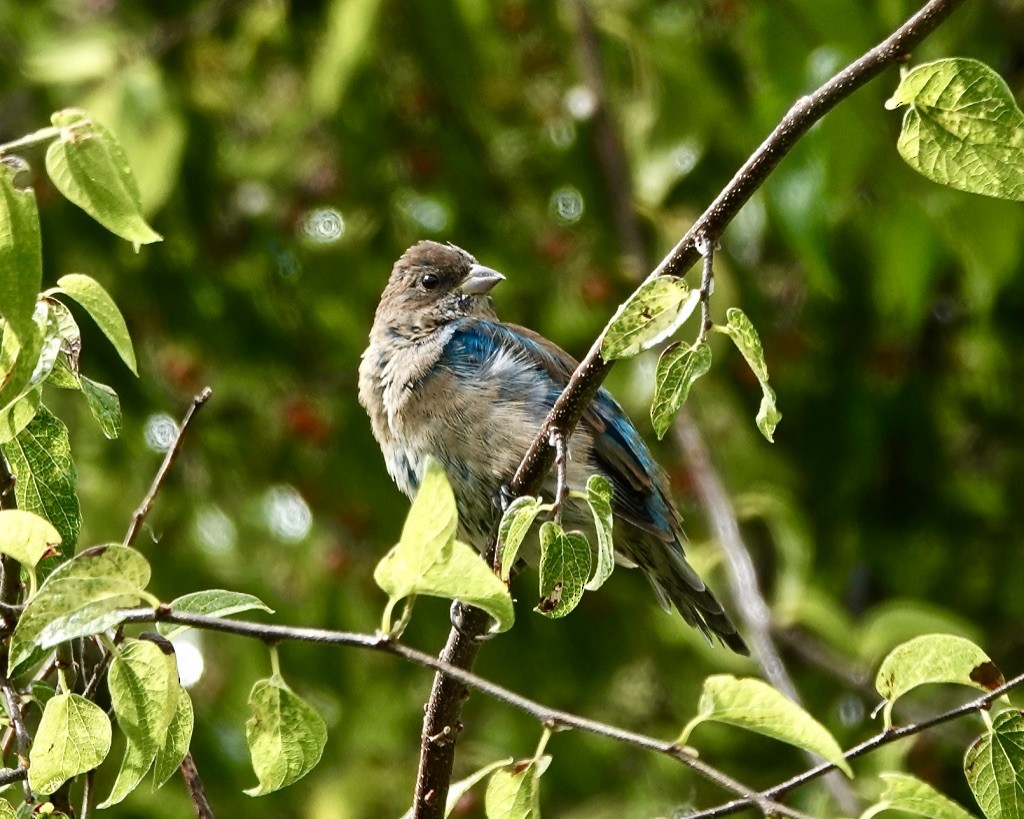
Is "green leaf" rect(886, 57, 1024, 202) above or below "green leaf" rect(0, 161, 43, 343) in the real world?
above

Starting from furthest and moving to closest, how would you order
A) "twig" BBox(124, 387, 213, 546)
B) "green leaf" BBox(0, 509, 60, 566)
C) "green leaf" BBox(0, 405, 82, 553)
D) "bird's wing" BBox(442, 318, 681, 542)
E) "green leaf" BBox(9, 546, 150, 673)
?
"bird's wing" BBox(442, 318, 681, 542)
"twig" BBox(124, 387, 213, 546)
"green leaf" BBox(0, 405, 82, 553)
"green leaf" BBox(0, 509, 60, 566)
"green leaf" BBox(9, 546, 150, 673)

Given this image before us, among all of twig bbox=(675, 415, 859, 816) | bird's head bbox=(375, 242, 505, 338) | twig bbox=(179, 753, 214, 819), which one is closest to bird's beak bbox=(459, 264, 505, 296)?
bird's head bbox=(375, 242, 505, 338)

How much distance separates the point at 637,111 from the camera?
6020 millimetres

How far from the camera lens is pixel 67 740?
207 centimetres

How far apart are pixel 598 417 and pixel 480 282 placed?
745 millimetres

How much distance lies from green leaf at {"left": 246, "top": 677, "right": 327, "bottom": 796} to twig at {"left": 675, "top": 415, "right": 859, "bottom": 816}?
8.54 feet

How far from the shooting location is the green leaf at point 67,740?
2.06m

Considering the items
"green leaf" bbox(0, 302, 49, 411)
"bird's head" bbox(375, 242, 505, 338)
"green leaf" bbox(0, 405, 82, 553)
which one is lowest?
"bird's head" bbox(375, 242, 505, 338)

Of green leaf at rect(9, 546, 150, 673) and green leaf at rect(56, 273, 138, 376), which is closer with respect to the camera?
green leaf at rect(9, 546, 150, 673)

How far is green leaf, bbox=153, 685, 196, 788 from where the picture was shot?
220 centimetres

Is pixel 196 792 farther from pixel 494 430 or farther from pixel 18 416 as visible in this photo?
pixel 494 430

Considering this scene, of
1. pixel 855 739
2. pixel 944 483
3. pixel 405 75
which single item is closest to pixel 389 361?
pixel 405 75

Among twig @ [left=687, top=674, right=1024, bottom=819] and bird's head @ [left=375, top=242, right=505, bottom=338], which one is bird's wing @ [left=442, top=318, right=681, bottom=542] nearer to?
bird's head @ [left=375, top=242, right=505, bottom=338]

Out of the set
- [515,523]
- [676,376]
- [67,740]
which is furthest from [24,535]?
[676,376]
